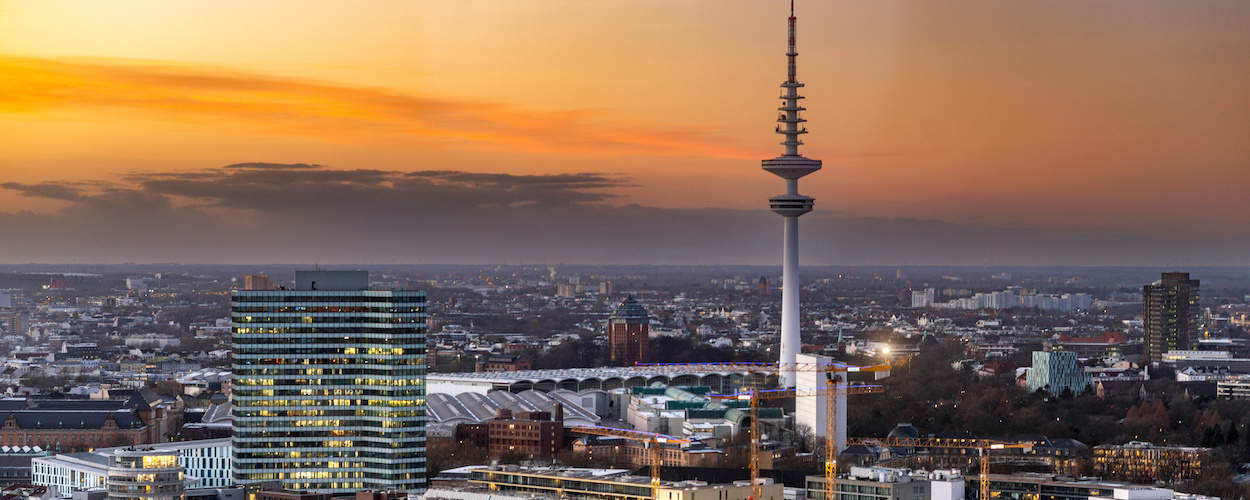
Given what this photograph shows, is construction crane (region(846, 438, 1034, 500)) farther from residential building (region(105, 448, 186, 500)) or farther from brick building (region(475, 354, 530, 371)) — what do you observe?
brick building (region(475, 354, 530, 371))

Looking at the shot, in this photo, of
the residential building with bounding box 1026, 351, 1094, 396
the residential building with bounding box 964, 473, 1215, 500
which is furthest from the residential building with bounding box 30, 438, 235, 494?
the residential building with bounding box 1026, 351, 1094, 396

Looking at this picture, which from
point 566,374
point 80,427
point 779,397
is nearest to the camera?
point 80,427

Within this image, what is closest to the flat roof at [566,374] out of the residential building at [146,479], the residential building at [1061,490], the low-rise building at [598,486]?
the residential building at [1061,490]

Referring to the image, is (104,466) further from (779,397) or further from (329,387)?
(779,397)

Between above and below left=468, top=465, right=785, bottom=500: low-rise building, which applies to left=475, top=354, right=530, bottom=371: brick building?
above

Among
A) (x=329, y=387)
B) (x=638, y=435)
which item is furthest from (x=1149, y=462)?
(x=329, y=387)
